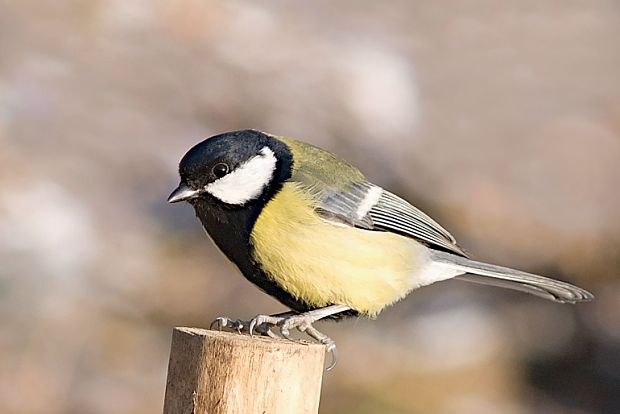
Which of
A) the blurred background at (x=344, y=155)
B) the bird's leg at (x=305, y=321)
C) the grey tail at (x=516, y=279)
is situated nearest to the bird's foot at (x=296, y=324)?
the bird's leg at (x=305, y=321)

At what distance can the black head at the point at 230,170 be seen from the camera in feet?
6.02

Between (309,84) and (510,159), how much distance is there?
111cm

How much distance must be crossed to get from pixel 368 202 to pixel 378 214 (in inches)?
1.3

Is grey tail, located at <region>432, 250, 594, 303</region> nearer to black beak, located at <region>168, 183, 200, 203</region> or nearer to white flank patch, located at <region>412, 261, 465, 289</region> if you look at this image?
white flank patch, located at <region>412, 261, 465, 289</region>

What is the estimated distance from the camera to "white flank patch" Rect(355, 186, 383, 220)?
2.04m

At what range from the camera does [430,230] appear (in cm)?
216

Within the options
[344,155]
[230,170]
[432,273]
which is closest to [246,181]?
[230,170]

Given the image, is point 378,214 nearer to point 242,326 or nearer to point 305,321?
point 305,321

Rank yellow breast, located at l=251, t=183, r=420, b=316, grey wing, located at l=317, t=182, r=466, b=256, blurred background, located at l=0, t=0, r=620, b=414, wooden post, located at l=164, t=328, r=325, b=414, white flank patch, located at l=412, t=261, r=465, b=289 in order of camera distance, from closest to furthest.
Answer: wooden post, located at l=164, t=328, r=325, b=414 < yellow breast, located at l=251, t=183, r=420, b=316 < grey wing, located at l=317, t=182, r=466, b=256 < white flank patch, located at l=412, t=261, r=465, b=289 < blurred background, located at l=0, t=0, r=620, b=414

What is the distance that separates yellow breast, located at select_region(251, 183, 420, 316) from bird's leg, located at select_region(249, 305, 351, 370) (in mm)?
18

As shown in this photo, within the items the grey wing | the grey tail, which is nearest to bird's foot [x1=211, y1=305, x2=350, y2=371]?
the grey wing

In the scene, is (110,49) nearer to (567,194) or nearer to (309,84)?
(309,84)

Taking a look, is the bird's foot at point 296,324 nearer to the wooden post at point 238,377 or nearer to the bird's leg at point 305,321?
the bird's leg at point 305,321

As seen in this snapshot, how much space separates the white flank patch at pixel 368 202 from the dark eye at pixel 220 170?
12.4 inches
